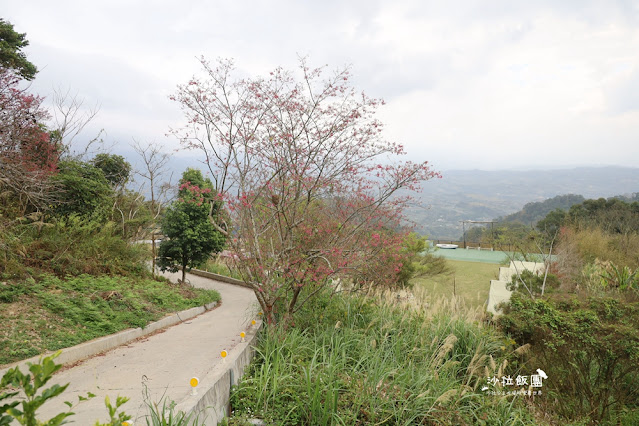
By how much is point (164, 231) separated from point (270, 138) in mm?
7327

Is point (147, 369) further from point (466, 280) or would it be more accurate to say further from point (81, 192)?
point (466, 280)

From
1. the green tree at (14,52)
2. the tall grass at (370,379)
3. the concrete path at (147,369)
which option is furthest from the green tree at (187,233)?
the tall grass at (370,379)

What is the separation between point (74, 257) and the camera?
8.13 meters

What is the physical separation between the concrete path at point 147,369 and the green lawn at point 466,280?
9.68 m

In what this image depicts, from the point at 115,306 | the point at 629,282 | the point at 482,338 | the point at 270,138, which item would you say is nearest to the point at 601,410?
the point at 482,338

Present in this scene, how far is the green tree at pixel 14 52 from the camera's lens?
31.9ft

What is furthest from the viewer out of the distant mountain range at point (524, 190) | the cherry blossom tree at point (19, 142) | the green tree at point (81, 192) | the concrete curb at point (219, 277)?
the distant mountain range at point (524, 190)

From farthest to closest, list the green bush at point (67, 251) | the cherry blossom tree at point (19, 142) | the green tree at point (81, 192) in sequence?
the green tree at point (81, 192), the green bush at point (67, 251), the cherry blossom tree at point (19, 142)

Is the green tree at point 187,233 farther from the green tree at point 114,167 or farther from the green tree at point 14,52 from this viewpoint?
the green tree at point 114,167

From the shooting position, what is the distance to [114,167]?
1681cm

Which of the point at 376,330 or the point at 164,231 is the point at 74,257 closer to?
the point at 164,231

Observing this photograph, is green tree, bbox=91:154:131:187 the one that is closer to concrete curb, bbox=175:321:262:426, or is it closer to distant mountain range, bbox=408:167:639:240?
concrete curb, bbox=175:321:262:426

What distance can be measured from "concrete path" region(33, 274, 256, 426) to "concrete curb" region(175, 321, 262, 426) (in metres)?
0.31

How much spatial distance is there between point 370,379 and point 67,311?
16.7 ft
